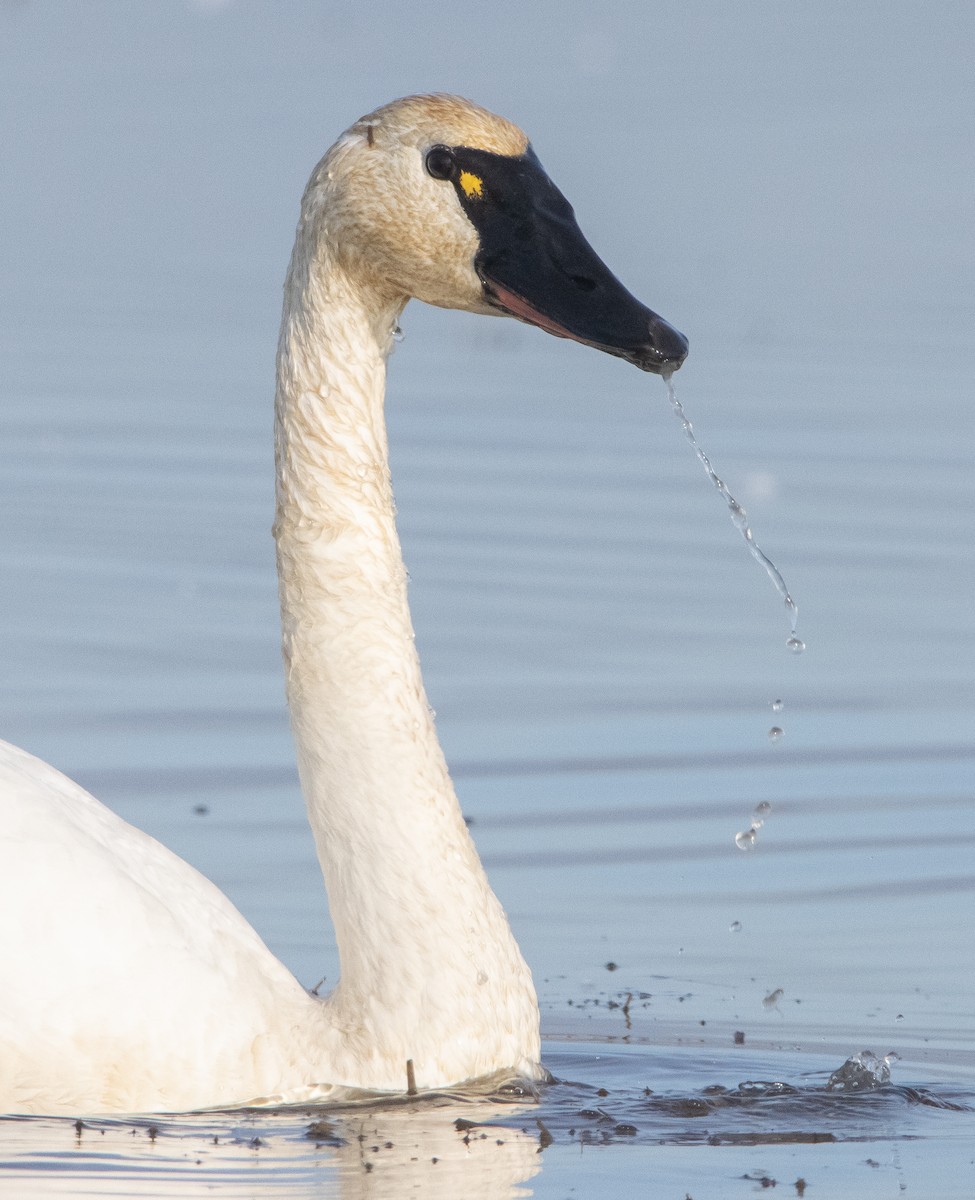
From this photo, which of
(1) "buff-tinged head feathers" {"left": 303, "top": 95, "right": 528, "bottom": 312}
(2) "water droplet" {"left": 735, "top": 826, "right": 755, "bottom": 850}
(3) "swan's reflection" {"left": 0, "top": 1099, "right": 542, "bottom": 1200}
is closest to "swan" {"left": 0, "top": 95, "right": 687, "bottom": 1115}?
(1) "buff-tinged head feathers" {"left": 303, "top": 95, "right": 528, "bottom": 312}

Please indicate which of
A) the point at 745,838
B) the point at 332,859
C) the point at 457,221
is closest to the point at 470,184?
the point at 457,221

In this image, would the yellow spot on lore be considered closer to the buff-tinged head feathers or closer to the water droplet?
the buff-tinged head feathers

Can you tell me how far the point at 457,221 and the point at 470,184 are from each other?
96 millimetres

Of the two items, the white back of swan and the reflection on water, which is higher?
the white back of swan

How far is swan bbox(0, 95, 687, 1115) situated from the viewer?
6.63m

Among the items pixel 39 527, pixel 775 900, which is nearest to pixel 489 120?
pixel 775 900

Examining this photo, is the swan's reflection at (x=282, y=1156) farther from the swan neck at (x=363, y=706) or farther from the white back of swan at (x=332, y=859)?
the swan neck at (x=363, y=706)

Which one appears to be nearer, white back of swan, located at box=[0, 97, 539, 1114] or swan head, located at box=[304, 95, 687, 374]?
white back of swan, located at box=[0, 97, 539, 1114]

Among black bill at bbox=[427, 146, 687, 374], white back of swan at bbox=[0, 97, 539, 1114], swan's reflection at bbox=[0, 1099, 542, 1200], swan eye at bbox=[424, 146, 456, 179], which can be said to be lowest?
swan's reflection at bbox=[0, 1099, 542, 1200]

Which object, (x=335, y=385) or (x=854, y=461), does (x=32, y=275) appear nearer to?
(x=854, y=461)

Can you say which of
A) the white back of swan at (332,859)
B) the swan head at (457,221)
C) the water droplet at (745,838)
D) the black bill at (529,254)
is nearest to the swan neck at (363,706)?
the white back of swan at (332,859)

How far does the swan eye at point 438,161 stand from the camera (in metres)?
6.95

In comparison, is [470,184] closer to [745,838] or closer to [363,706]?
[363,706]

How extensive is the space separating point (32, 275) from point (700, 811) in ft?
38.2
